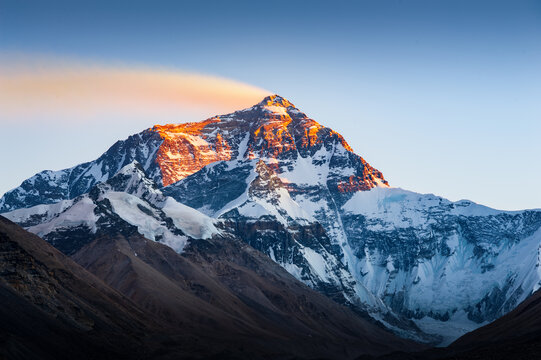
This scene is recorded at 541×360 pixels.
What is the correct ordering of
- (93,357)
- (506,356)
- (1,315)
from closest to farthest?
(506,356), (1,315), (93,357)

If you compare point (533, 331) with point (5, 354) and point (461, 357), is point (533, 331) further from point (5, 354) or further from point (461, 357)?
A: point (5, 354)

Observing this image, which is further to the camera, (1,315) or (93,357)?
(93,357)

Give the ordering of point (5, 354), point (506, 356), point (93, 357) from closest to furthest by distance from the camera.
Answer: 1. point (506, 356)
2. point (5, 354)
3. point (93, 357)

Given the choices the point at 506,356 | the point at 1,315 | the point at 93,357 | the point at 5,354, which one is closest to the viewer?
the point at 506,356

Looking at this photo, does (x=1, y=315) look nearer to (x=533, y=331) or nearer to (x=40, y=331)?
(x=40, y=331)

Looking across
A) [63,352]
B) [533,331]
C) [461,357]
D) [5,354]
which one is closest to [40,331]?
[63,352]

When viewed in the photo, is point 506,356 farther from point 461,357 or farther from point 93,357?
point 93,357

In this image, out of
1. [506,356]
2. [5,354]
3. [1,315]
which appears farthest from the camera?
[1,315]

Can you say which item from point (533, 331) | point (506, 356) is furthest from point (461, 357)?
point (533, 331)

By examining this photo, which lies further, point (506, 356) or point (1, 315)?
point (1, 315)
